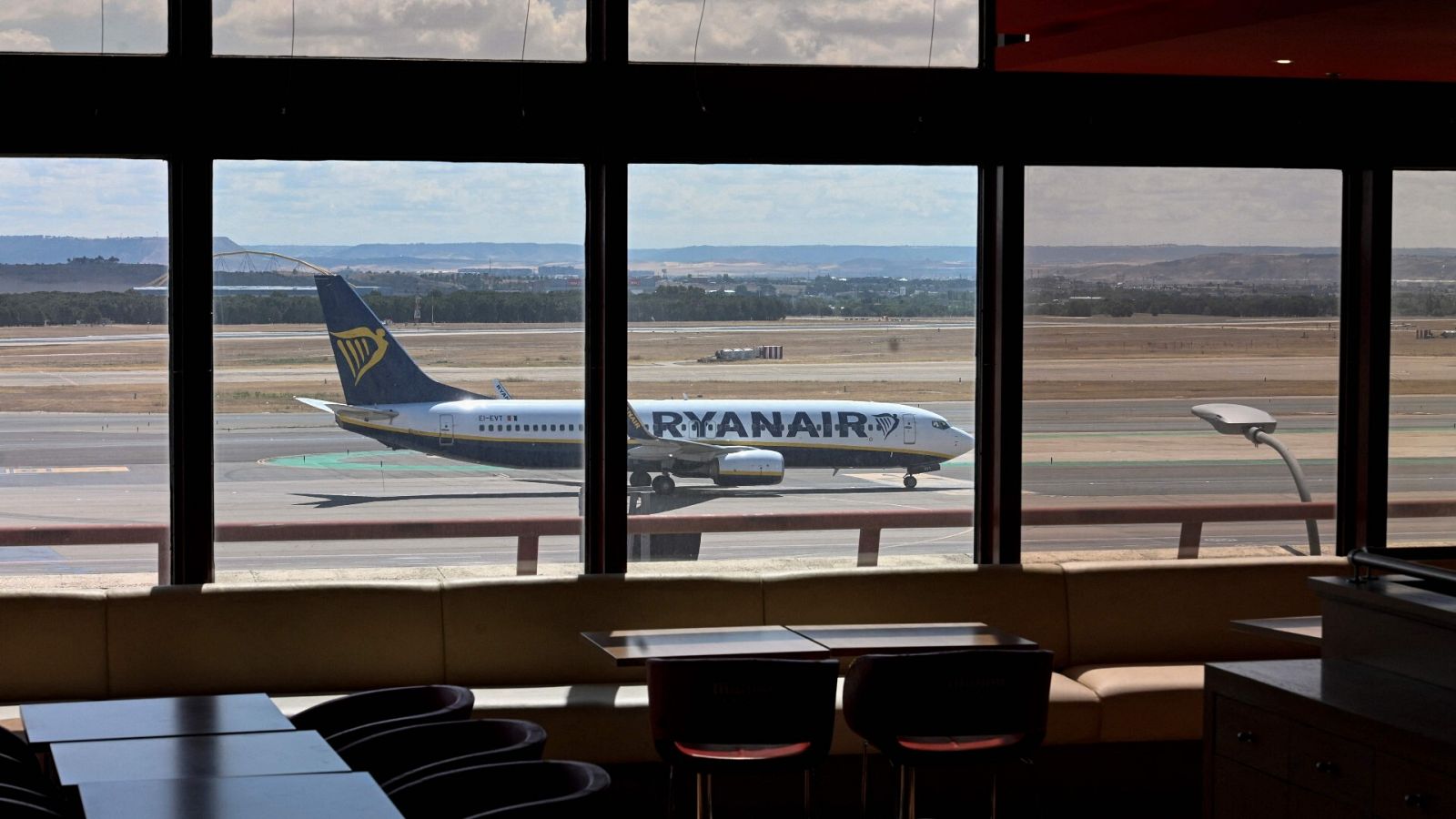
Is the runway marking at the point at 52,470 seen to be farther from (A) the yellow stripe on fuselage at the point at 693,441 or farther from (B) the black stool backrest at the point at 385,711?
(B) the black stool backrest at the point at 385,711

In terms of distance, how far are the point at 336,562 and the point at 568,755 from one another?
1386 mm

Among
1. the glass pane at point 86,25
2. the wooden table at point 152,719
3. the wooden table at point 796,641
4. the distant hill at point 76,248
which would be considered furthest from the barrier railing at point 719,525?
the glass pane at point 86,25

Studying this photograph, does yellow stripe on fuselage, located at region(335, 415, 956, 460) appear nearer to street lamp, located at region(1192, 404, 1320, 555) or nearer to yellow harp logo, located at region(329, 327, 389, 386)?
yellow harp logo, located at region(329, 327, 389, 386)

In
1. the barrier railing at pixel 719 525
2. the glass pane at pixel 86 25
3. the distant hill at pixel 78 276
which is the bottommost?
the barrier railing at pixel 719 525

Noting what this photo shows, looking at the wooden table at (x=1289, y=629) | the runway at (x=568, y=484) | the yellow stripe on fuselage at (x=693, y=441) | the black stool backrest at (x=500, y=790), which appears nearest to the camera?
the black stool backrest at (x=500, y=790)

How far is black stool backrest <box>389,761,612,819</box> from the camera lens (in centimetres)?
332

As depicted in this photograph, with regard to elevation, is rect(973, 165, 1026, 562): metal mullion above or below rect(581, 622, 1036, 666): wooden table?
above

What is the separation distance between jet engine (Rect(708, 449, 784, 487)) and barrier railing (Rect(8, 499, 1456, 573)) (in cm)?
14

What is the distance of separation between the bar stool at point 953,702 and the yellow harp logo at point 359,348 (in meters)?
2.58

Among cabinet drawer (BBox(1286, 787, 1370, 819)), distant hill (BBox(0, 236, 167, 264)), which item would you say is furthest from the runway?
cabinet drawer (BBox(1286, 787, 1370, 819))

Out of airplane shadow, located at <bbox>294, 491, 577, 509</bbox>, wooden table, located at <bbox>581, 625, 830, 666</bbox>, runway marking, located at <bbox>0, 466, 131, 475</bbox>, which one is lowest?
wooden table, located at <bbox>581, 625, 830, 666</bbox>

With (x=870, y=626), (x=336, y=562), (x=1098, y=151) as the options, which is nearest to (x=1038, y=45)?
(x=1098, y=151)

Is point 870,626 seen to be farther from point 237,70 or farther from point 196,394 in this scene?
point 237,70

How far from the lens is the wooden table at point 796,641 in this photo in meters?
4.79
